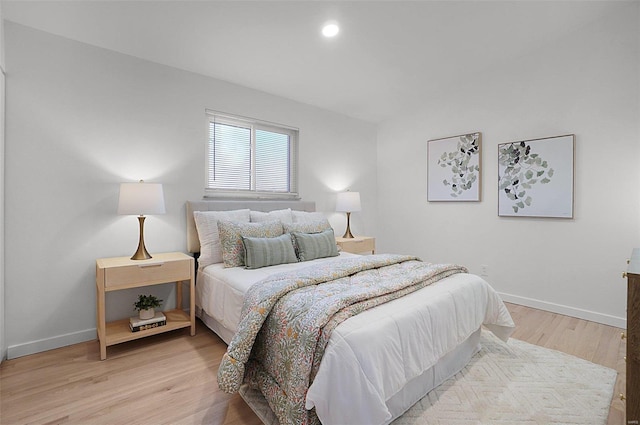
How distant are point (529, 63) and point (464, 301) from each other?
293cm

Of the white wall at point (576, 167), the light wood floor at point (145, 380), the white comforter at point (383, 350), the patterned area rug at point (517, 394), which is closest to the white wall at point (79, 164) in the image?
the light wood floor at point (145, 380)

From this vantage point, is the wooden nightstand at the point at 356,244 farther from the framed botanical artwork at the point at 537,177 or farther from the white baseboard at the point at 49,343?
the white baseboard at the point at 49,343

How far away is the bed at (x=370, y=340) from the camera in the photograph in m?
1.31

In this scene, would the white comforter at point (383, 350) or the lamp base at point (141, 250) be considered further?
the lamp base at point (141, 250)

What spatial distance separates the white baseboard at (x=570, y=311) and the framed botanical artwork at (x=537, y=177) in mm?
946

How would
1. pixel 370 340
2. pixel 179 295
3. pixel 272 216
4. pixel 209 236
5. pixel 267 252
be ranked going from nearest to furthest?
pixel 370 340 → pixel 267 252 → pixel 209 236 → pixel 179 295 → pixel 272 216

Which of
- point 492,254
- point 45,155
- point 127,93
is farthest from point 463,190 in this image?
point 45,155

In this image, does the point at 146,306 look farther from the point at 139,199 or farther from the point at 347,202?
the point at 347,202

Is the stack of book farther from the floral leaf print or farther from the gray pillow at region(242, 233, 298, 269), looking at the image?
the floral leaf print

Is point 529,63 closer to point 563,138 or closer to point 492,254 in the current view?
point 563,138

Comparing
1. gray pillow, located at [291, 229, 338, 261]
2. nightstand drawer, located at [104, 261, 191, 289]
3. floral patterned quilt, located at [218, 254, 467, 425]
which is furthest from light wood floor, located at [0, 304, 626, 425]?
gray pillow, located at [291, 229, 338, 261]

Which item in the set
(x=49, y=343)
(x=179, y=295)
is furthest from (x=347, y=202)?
(x=49, y=343)

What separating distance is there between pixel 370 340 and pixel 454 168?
326cm

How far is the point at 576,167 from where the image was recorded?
10.2 feet
